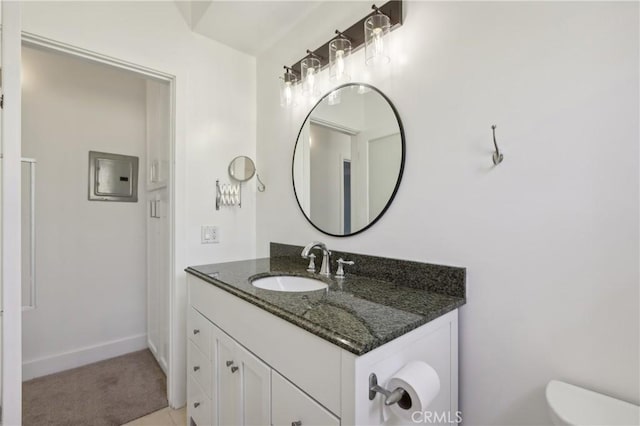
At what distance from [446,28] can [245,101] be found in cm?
142

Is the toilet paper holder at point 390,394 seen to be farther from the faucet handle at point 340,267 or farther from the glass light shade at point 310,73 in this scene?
the glass light shade at point 310,73

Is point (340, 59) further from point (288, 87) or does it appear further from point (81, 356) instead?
point (81, 356)

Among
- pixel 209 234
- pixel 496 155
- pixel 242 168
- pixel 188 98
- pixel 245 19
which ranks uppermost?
pixel 245 19

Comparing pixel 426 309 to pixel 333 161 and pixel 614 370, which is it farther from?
pixel 333 161

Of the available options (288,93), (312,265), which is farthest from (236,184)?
(312,265)

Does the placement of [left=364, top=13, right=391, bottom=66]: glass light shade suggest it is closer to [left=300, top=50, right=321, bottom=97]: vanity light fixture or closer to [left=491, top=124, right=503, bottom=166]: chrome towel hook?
[left=300, top=50, right=321, bottom=97]: vanity light fixture

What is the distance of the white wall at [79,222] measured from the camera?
7.00 ft

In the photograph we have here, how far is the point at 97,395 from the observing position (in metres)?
1.90

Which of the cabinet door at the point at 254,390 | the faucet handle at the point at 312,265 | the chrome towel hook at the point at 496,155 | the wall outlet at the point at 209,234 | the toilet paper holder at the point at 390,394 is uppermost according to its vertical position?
the chrome towel hook at the point at 496,155

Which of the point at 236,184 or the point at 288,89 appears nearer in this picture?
the point at 288,89

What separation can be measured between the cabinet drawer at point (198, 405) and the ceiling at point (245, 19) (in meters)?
2.07

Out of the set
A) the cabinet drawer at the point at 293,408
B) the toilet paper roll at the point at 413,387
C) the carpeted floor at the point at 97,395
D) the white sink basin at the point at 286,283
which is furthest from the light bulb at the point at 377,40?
the carpeted floor at the point at 97,395

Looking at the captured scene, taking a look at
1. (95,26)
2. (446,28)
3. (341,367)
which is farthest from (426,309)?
(95,26)

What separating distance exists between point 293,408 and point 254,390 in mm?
255
